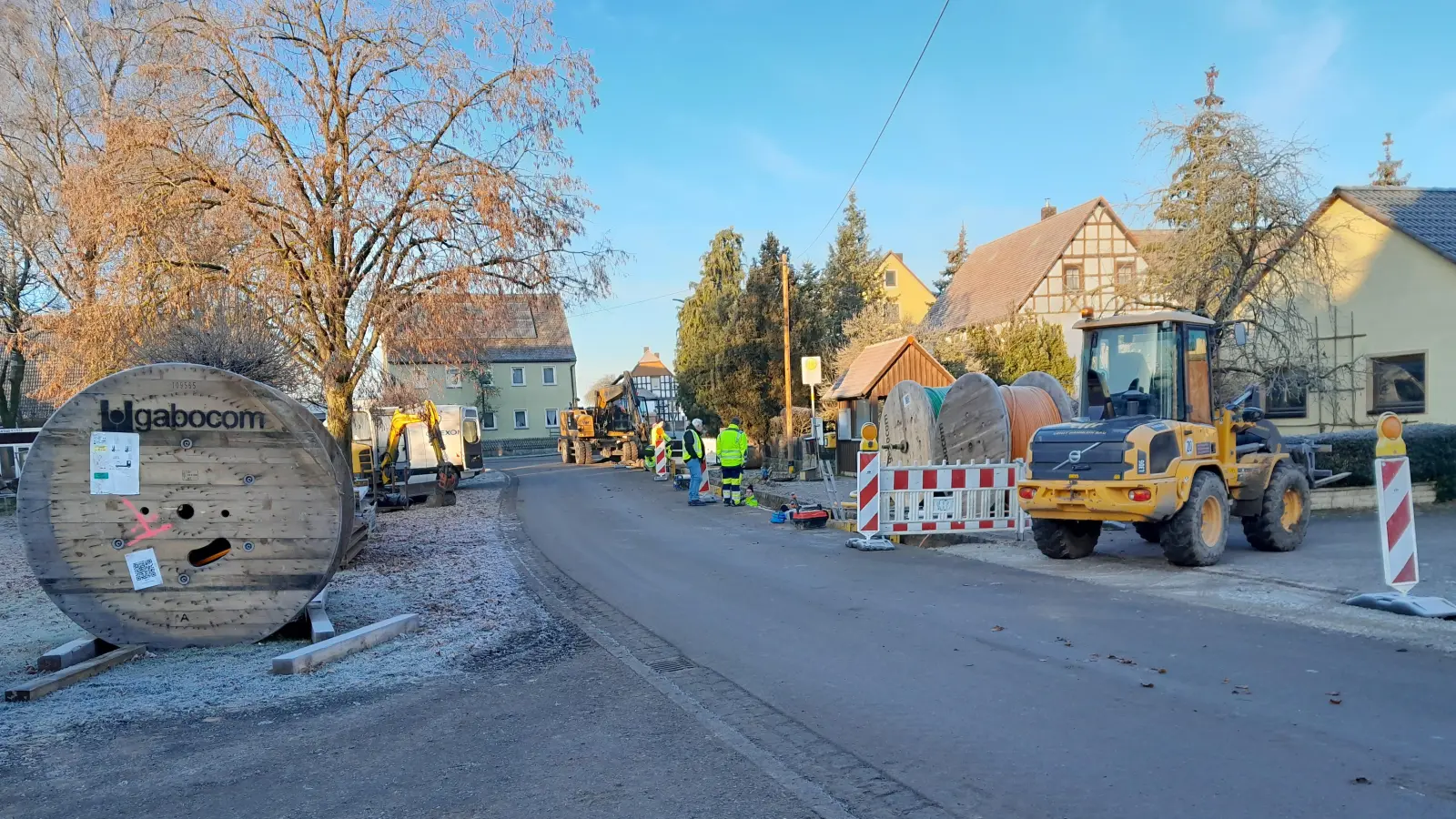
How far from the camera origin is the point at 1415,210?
1928 centimetres

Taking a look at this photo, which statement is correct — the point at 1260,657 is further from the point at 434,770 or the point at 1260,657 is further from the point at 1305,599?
the point at 434,770

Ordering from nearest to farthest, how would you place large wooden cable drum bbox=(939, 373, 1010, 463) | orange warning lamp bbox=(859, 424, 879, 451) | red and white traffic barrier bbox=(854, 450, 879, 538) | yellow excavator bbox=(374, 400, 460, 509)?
red and white traffic barrier bbox=(854, 450, 879, 538) < orange warning lamp bbox=(859, 424, 879, 451) < large wooden cable drum bbox=(939, 373, 1010, 463) < yellow excavator bbox=(374, 400, 460, 509)

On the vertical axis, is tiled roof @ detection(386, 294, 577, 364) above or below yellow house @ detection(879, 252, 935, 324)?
below

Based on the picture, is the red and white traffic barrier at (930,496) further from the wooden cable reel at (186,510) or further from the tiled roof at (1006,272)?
the tiled roof at (1006,272)

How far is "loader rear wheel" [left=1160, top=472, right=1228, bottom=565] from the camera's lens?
32.1 ft

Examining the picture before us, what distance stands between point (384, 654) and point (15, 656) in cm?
297

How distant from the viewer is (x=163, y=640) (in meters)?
7.37

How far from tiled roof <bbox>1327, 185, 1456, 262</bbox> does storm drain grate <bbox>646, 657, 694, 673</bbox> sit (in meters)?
17.2

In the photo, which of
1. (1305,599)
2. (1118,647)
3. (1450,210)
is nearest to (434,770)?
(1118,647)

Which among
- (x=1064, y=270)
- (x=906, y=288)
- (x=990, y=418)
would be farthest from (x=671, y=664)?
(x=906, y=288)

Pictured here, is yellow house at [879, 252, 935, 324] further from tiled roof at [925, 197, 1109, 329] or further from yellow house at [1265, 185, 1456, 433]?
yellow house at [1265, 185, 1456, 433]

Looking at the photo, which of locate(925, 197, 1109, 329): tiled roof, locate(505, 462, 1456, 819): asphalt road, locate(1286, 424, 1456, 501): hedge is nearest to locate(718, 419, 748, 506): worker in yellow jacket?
locate(505, 462, 1456, 819): asphalt road

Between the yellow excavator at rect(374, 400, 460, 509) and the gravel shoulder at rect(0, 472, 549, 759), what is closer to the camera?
the gravel shoulder at rect(0, 472, 549, 759)

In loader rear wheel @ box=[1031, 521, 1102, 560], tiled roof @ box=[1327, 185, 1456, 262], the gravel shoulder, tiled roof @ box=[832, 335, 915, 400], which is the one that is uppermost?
tiled roof @ box=[1327, 185, 1456, 262]
